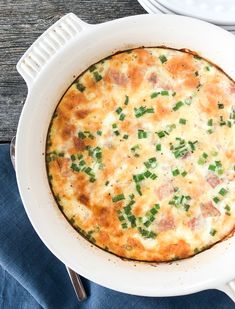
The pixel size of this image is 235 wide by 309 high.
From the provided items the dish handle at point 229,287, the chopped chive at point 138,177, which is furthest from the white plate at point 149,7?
the dish handle at point 229,287

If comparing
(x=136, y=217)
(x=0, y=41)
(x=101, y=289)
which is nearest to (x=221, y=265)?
(x=136, y=217)

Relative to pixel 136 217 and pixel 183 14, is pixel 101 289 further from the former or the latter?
pixel 183 14

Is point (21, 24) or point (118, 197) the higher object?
point (21, 24)

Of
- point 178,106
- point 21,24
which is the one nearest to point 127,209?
point 178,106

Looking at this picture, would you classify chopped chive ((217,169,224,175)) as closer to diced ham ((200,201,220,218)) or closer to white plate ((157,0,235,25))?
diced ham ((200,201,220,218))

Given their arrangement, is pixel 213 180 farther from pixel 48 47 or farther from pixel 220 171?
pixel 48 47

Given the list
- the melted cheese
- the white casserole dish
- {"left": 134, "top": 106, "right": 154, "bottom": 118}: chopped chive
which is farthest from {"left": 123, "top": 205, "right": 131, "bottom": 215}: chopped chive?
{"left": 134, "top": 106, "right": 154, "bottom": 118}: chopped chive

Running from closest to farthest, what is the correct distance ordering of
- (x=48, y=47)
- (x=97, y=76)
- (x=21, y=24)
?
(x=48, y=47) < (x=97, y=76) < (x=21, y=24)
